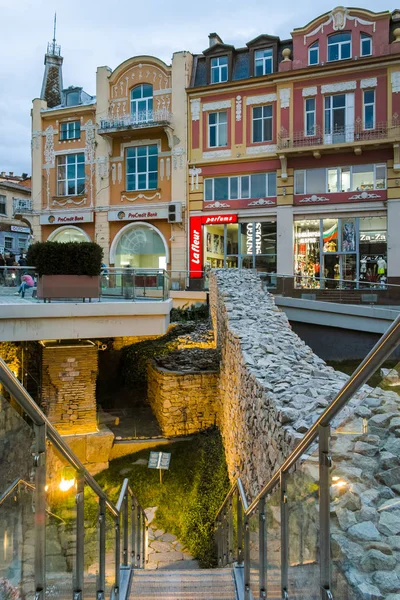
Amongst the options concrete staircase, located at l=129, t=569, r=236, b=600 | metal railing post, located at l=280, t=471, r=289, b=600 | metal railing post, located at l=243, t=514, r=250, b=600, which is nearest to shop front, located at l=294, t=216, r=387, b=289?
concrete staircase, located at l=129, t=569, r=236, b=600

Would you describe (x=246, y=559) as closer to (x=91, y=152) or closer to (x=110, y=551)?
(x=110, y=551)

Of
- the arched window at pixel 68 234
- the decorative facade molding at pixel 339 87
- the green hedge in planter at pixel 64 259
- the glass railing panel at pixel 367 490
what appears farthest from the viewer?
the arched window at pixel 68 234

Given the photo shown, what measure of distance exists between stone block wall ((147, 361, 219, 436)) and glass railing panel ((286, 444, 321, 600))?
10.0 meters

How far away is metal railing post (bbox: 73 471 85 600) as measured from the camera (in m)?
3.29

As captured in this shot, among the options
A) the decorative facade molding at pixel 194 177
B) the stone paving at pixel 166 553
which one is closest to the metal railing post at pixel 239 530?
the stone paving at pixel 166 553

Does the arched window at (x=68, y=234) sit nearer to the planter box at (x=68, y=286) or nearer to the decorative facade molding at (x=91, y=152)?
the decorative facade molding at (x=91, y=152)

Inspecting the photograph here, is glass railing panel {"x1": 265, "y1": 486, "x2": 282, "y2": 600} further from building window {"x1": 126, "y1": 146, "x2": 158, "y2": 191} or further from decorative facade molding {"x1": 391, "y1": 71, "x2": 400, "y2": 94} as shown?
building window {"x1": 126, "y1": 146, "x2": 158, "y2": 191}

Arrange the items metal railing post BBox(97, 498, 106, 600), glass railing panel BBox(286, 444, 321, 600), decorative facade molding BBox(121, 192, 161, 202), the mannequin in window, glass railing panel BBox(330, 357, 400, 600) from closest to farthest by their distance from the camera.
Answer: glass railing panel BBox(330, 357, 400, 600), glass railing panel BBox(286, 444, 321, 600), metal railing post BBox(97, 498, 106, 600), the mannequin in window, decorative facade molding BBox(121, 192, 161, 202)

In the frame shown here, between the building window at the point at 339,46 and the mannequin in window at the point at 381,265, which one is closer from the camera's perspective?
the mannequin in window at the point at 381,265

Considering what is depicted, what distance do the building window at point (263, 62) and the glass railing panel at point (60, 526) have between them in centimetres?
2462

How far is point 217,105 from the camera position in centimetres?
2475

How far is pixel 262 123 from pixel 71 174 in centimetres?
1122

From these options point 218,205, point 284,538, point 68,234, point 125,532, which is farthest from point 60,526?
point 68,234

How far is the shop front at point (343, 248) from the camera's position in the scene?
873 inches
